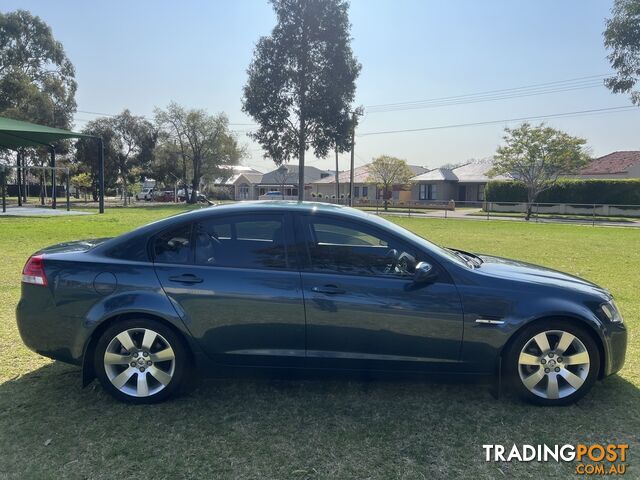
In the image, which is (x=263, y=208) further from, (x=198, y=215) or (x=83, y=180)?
(x=83, y=180)

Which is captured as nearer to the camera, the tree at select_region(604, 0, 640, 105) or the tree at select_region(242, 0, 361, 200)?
the tree at select_region(604, 0, 640, 105)

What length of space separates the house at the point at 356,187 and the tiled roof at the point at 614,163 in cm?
1874

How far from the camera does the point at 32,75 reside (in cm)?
4419

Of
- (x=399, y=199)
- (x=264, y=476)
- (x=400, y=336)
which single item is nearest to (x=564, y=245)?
(x=400, y=336)

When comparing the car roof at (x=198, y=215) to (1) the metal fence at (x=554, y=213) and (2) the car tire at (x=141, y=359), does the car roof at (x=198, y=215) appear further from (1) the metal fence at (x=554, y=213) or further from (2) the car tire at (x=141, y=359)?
(1) the metal fence at (x=554, y=213)

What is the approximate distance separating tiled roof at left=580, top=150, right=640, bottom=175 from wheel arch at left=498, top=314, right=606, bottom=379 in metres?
45.4

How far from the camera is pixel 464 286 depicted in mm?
3482

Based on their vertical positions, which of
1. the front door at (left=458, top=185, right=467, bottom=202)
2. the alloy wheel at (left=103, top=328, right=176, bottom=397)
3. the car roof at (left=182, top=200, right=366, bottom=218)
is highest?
the front door at (left=458, top=185, right=467, bottom=202)

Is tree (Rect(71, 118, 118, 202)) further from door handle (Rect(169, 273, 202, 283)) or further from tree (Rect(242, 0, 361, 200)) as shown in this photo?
door handle (Rect(169, 273, 202, 283))

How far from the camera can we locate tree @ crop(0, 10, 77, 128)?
39875 millimetres

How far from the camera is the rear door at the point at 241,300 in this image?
3.47 metres

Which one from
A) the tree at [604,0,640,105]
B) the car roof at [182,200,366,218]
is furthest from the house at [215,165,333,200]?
the car roof at [182,200,366,218]

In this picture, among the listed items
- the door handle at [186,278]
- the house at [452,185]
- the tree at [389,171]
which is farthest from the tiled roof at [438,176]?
the door handle at [186,278]

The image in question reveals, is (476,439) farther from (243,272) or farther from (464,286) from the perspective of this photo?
(243,272)
